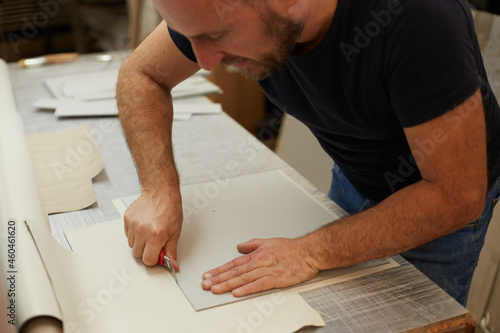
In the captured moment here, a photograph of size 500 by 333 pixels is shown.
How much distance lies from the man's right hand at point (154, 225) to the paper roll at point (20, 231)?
159 mm

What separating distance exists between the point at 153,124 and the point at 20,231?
372 mm

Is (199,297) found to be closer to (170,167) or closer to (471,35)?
(170,167)

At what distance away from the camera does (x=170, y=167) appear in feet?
3.36

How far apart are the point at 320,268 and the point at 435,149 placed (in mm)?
269

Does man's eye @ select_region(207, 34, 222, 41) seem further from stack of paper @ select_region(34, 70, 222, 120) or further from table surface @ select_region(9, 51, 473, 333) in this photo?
stack of paper @ select_region(34, 70, 222, 120)

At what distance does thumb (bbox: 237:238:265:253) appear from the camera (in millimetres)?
855

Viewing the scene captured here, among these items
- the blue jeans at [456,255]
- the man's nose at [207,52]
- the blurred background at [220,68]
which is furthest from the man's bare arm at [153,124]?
the blurred background at [220,68]

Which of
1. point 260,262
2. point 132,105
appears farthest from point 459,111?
point 132,105

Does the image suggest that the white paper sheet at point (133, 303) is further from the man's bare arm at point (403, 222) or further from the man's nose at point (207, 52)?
the man's nose at point (207, 52)

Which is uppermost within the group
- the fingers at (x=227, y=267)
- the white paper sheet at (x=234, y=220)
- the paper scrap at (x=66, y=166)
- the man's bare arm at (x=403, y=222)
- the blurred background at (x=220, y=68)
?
the man's bare arm at (x=403, y=222)

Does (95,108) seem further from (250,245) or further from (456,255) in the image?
(456,255)

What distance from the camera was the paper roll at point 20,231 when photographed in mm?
675

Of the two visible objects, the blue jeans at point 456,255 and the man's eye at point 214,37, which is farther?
the blue jeans at point 456,255

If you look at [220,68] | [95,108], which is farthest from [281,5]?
[220,68]
